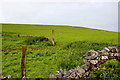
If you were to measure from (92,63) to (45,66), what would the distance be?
4.24 meters

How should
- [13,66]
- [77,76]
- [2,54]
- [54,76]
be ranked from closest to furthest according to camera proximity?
[54,76] < [77,76] < [13,66] < [2,54]

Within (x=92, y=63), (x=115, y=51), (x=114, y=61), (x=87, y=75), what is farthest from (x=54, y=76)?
(x=115, y=51)

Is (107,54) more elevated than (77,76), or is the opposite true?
(107,54)

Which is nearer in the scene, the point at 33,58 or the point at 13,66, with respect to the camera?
the point at 13,66

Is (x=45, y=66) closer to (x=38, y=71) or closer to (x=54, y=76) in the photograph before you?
(x=38, y=71)

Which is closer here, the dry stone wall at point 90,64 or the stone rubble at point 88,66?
the stone rubble at point 88,66

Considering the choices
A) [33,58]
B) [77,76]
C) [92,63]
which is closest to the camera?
[77,76]

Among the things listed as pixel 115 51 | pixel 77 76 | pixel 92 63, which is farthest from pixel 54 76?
pixel 115 51

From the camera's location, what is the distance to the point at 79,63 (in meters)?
14.1

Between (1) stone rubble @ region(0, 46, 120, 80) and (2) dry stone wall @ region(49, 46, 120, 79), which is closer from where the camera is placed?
(1) stone rubble @ region(0, 46, 120, 80)

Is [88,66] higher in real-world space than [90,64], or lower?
lower

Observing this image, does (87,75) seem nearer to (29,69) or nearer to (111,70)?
(111,70)

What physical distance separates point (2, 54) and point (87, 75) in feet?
39.1

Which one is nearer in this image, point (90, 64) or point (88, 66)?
point (88, 66)
